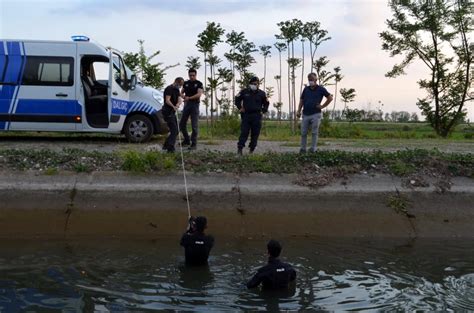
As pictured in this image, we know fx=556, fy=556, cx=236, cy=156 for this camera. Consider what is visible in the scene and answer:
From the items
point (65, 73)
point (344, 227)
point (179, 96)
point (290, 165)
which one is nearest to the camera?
point (344, 227)

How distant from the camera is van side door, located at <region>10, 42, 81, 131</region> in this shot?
14625mm

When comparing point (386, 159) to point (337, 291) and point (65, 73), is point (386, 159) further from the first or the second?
point (65, 73)

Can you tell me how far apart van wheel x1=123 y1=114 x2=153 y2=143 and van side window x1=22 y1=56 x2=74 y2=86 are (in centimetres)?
185

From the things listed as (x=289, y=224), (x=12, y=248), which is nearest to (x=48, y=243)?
(x=12, y=248)

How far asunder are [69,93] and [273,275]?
9840 mm

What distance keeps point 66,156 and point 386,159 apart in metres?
6.74

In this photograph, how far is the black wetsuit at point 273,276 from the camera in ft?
22.4

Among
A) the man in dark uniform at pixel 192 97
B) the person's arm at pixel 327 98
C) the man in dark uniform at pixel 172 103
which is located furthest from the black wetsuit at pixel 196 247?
the man in dark uniform at pixel 192 97

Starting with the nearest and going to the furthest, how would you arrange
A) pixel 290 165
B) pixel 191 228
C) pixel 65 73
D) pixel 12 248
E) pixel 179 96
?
pixel 191 228 → pixel 12 248 → pixel 290 165 → pixel 179 96 → pixel 65 73

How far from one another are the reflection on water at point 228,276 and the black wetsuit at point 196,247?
5.5 inches

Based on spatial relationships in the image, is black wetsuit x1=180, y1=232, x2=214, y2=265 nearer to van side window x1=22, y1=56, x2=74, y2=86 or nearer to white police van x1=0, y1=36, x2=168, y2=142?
white police van x1=0, y1=36, x2=168, y2=142

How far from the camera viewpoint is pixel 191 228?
8031 millimetres

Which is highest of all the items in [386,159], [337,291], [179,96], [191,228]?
[179,96]

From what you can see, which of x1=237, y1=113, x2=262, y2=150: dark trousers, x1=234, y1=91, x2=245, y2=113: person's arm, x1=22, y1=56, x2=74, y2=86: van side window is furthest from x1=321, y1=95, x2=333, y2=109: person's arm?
x1=22, y1=56, x2=74, y2=86: van side window
